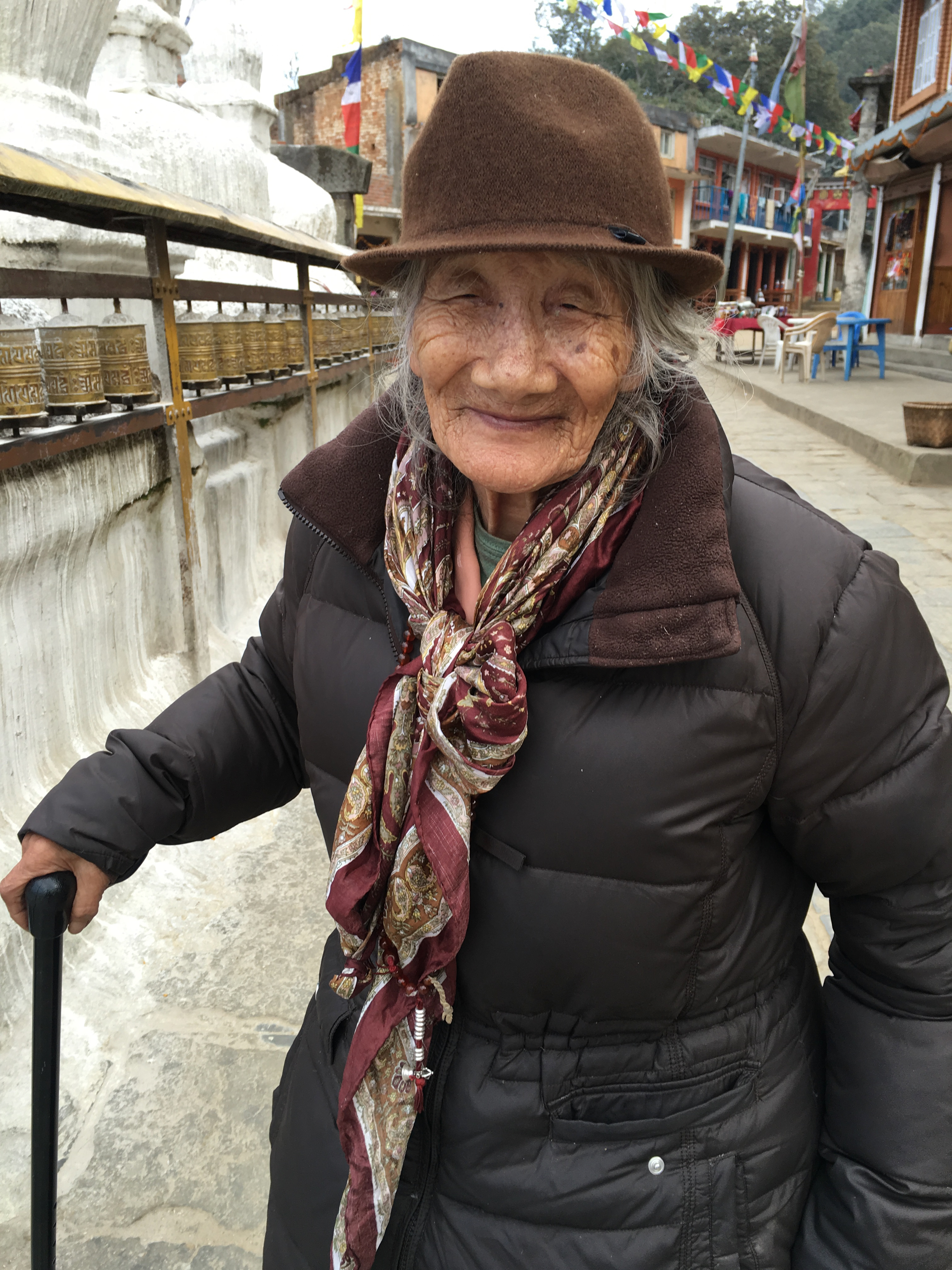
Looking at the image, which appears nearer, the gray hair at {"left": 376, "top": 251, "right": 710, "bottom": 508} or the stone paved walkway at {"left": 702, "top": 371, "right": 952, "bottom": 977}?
the gray hair at {"left": 376, "top": 251, "right": 710, "bottom": 508}

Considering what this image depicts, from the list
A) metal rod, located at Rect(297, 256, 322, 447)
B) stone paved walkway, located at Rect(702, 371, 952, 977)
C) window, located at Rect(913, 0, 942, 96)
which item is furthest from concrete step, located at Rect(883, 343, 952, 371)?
metal rod, located at Rect(297, 256, 322, 447)

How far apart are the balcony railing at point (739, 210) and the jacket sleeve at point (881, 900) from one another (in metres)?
35.0

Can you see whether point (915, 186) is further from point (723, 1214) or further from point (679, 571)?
point (723, 1214)

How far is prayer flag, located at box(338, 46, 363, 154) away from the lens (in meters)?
15.1

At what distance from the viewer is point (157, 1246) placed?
1752mm

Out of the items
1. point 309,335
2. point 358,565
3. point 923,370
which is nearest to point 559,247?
point 358,565

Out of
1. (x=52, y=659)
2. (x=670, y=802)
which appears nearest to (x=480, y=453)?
(x=670, y=802)

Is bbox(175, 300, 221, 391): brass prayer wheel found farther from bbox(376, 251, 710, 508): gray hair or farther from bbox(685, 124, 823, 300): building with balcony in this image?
bbox(685, 124, 823, 300): building with balcony

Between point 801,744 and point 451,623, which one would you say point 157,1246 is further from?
point 801,744

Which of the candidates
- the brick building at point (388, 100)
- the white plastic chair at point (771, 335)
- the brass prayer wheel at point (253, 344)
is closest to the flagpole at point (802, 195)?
the white plastic chair at point (771, 335)

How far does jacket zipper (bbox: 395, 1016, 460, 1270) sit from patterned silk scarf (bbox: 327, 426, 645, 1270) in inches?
0.9

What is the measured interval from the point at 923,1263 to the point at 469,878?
2.12ft

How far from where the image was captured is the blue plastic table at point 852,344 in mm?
13492

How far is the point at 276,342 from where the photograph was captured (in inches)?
179
